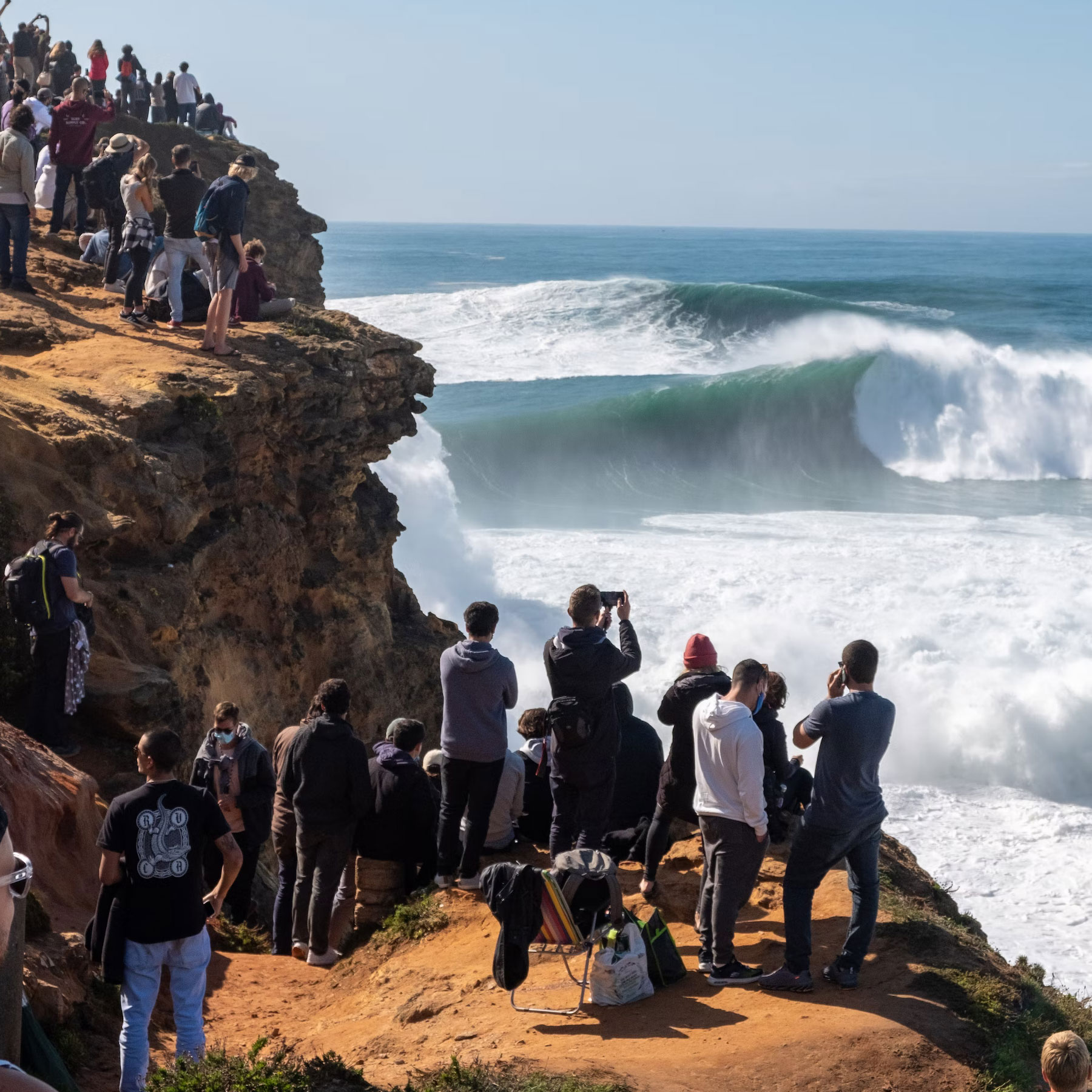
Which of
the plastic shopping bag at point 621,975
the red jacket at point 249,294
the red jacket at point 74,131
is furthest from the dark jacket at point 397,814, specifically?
the red jacket at point 74,131

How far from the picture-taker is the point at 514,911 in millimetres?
5363

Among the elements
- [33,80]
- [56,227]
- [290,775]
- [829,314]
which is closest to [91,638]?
[290,775]

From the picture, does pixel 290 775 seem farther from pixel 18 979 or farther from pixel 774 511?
pixel 774 511

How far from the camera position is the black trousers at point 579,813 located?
253 inches

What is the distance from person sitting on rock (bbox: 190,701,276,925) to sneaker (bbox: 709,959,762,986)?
2.78m

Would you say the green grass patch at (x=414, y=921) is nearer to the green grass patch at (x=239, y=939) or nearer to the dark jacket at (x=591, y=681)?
the green grass patch at (x=239, y=939)

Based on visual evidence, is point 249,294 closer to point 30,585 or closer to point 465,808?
point 30,585

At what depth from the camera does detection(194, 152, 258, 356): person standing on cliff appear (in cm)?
1017

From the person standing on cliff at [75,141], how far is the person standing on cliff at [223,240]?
279 centimetres

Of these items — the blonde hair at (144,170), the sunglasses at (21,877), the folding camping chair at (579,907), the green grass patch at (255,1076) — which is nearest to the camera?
the sunglasses at (21,877)

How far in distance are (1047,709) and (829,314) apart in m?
30.1

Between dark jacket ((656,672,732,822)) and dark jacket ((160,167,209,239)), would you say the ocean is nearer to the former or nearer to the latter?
dark jacket ((656,672,732,822))

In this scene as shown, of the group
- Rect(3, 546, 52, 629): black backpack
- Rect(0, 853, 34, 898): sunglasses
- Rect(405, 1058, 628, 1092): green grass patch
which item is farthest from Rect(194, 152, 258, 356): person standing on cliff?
Rect(0, 853, 34, 898): sunglasses

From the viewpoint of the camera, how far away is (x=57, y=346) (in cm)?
1088
